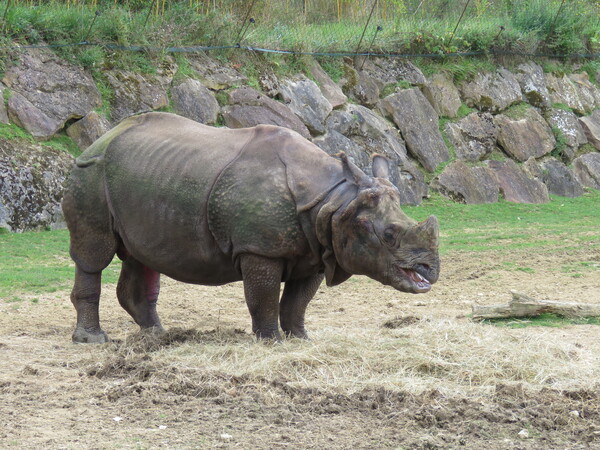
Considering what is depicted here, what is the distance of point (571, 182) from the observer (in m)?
18.2

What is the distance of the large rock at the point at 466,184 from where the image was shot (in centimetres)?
1619

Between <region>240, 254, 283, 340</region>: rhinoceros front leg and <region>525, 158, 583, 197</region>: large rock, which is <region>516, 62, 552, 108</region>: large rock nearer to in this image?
<region>525, 158, 583, 197</region>: large rock

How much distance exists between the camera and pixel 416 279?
19.7ft

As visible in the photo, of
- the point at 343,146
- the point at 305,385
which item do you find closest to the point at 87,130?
the point at 343,146

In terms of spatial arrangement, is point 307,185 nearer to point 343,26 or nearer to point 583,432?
A: point 583,432

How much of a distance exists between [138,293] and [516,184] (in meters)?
11.3

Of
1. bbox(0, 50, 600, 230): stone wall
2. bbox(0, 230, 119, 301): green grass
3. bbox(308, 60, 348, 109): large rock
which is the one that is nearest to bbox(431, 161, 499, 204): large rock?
bbox(0, 50, 600, 230): stone wall

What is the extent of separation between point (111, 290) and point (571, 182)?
11695mm

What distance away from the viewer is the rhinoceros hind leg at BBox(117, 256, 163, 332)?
24.2ft

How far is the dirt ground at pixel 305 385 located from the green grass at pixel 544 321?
0.18 m

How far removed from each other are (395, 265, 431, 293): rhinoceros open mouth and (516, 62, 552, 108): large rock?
46.3ft

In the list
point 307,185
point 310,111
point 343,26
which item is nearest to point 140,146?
point 307,185

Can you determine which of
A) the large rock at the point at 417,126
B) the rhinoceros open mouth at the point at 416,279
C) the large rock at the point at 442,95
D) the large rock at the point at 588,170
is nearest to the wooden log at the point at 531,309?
the rhinoceros open mouth at the point at 416,279

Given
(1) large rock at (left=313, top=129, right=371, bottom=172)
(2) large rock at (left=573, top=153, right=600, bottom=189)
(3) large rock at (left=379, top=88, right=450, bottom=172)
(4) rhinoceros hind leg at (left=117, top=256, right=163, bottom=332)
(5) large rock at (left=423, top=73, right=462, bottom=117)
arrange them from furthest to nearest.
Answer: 1. (2) large rock at (left=573, top=153, right=600, bottom=189)
2. (5) large rock at (left=423, top=73, right=462, bottom=117)
3. (3) large rock at (left=379, top=88, right=450, bottom=172)
4. (1) large rock at (left=313, top=129, right=371, bottom=172)
5. (4) rhinoceros hind leg at (left=117, top=256, right=163, bottom=332)
